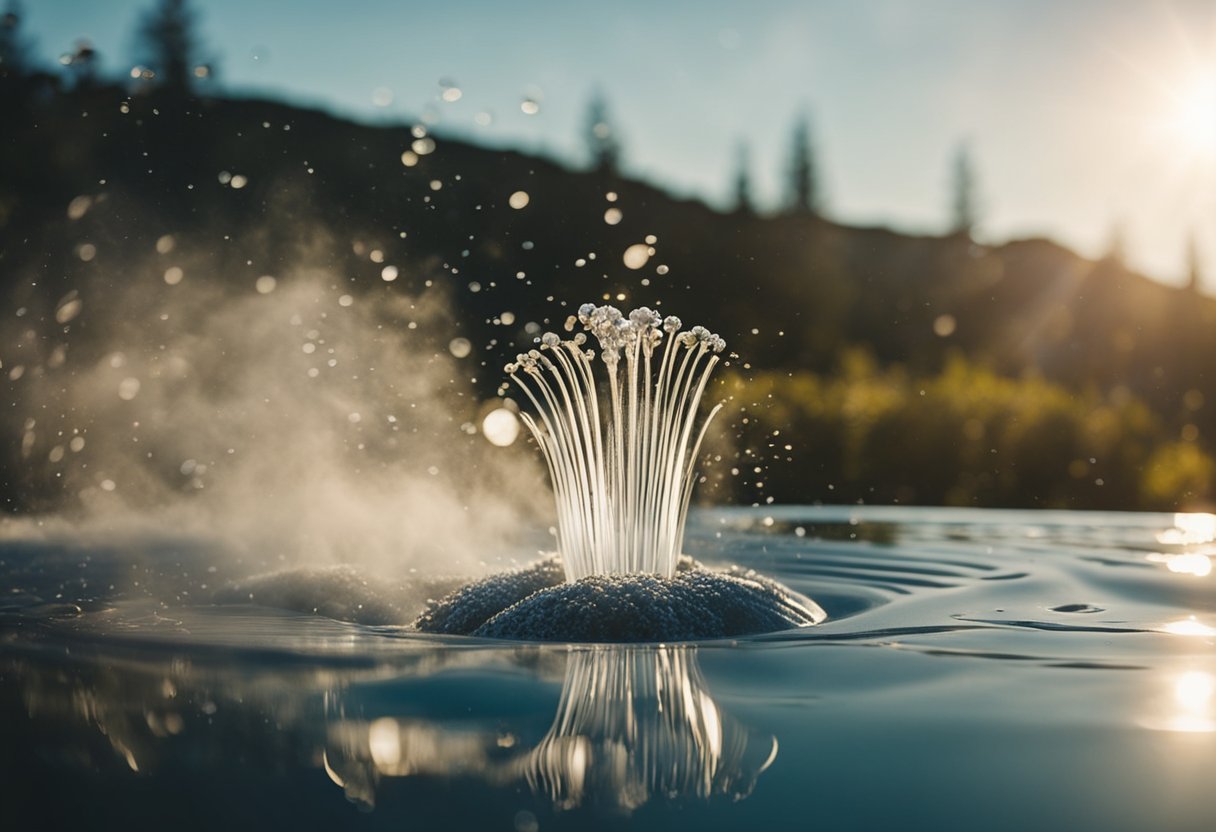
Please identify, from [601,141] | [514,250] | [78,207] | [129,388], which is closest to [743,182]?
[601,141]

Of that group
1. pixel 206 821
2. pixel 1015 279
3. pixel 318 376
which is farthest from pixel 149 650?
pixel 1015 279

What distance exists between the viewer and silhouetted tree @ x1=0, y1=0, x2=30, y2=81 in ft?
115

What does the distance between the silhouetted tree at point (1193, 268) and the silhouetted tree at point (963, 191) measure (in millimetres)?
14942

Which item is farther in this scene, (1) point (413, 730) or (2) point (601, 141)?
(2) point (601, 141)

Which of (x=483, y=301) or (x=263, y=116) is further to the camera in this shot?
(x=263, y=116)

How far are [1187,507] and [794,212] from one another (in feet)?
176

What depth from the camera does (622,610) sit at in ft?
17.5

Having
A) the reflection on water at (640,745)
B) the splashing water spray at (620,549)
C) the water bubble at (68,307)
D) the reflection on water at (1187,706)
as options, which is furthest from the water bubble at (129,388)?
the reflection on water at (1187,706)

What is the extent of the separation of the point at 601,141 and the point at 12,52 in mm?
32410

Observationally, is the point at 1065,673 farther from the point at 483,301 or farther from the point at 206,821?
the point at 483,301

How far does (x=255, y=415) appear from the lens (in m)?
17.5

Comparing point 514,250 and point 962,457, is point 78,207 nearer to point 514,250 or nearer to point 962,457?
point 514,250

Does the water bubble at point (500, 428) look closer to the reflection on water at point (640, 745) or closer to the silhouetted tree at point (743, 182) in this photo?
the reflection on water at point (640, 745)

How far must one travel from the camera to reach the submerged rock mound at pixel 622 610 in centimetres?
527
